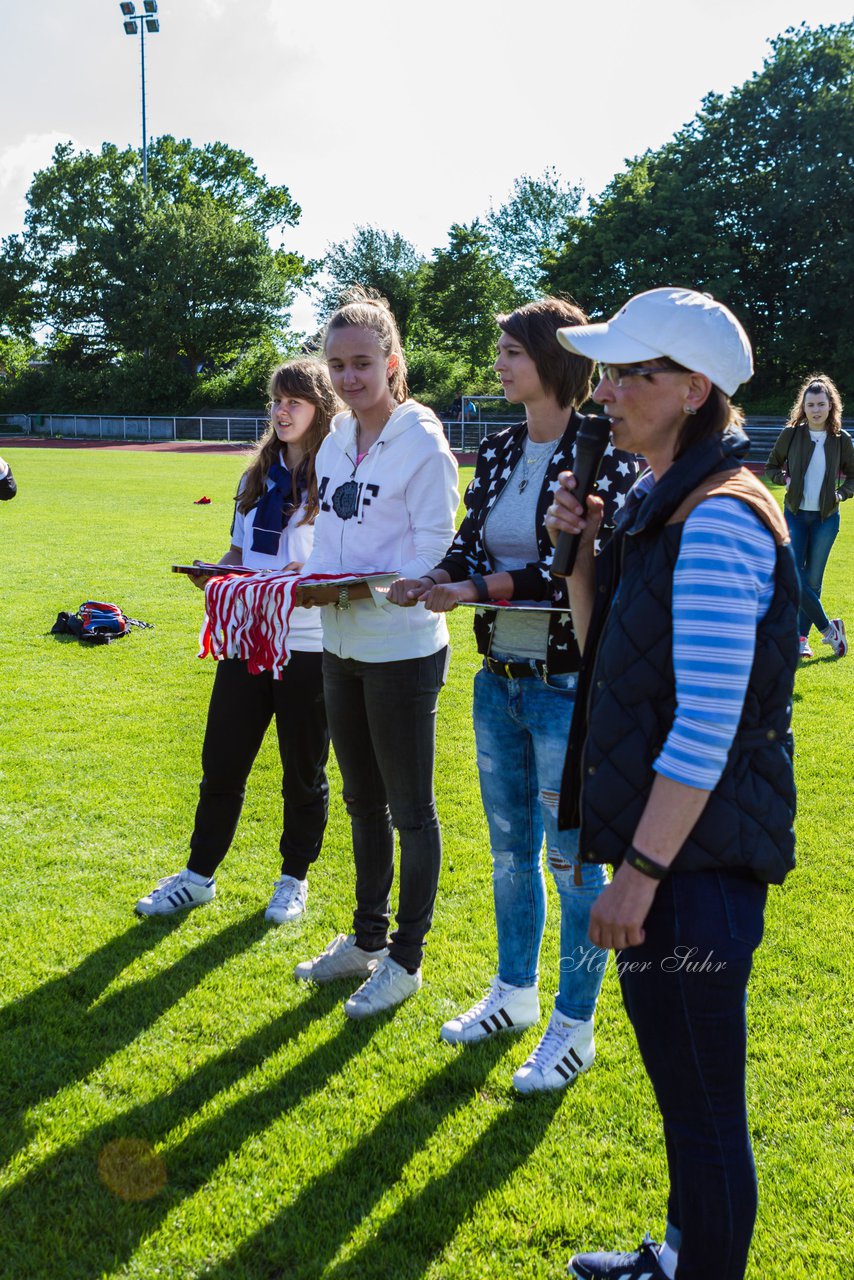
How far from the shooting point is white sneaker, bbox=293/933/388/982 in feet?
12.3

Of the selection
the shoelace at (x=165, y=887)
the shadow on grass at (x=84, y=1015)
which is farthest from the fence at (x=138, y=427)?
the shadow on grass at (x=84, y=1015)

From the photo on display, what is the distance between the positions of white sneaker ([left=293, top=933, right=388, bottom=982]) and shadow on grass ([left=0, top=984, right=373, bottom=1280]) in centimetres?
24

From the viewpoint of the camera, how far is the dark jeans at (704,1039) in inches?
72.7

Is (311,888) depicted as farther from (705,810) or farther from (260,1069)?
(705,810)

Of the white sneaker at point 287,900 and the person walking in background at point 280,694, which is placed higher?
the person walking in background at point 280,694

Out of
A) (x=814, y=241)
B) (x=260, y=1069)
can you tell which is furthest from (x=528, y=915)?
(x=814, y=241)

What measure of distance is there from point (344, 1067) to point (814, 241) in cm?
5231

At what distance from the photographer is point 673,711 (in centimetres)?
187

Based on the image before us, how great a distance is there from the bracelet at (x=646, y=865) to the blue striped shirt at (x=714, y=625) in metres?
0.15

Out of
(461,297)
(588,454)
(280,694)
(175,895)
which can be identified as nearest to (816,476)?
(280,694)

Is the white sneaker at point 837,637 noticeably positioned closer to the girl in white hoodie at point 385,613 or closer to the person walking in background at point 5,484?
the girl in white hoodie at point 385,613

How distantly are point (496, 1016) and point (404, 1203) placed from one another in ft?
2.70

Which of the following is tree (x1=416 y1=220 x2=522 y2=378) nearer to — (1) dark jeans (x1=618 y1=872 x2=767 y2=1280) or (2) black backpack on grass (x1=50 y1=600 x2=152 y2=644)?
(2) black backpack on grass (x1=50 y1=600 x2=152 y2=644)

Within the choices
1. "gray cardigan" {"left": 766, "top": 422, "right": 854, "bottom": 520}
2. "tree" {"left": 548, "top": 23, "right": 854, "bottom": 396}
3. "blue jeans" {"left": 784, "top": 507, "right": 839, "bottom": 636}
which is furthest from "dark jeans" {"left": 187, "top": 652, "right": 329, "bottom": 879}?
"tree" {"left": 548, "top": 23, "right": 854, "bottom": 396}
